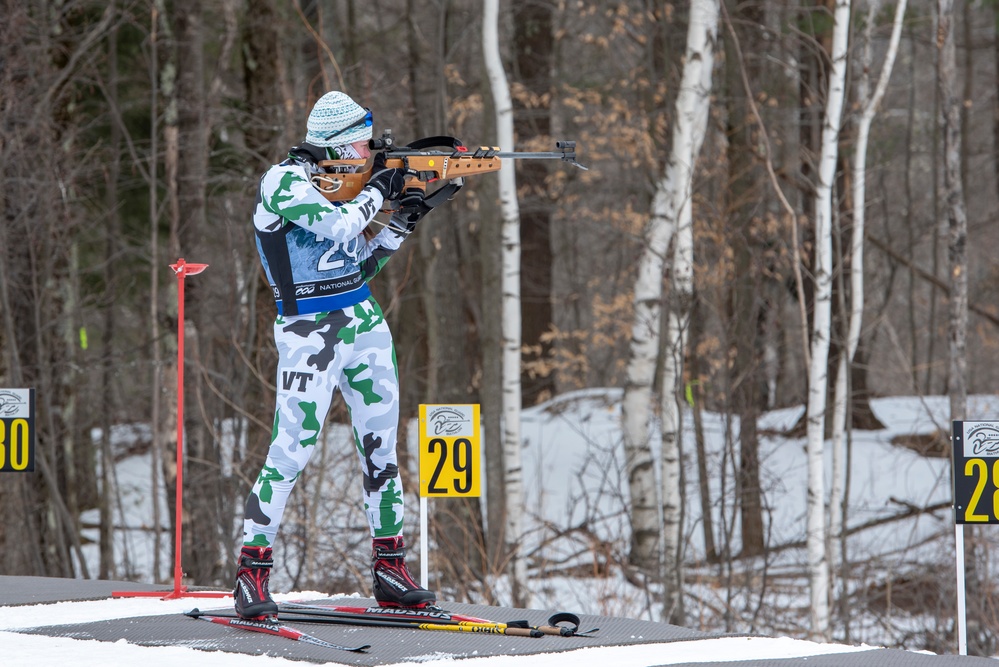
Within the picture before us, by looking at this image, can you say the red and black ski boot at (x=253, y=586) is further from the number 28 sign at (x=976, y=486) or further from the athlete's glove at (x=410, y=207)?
the number 28 sign at (x=976, y=486)

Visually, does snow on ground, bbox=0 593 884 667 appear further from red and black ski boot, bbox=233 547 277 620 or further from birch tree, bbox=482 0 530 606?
birch tree, bbox=482 0 530 606

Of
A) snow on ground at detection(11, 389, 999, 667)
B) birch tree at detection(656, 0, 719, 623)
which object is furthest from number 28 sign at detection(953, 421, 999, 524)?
birch tree at detection(656, 0, 719, 623)

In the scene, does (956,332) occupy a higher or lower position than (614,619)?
higher

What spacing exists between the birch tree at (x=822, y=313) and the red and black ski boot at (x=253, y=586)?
4.80m

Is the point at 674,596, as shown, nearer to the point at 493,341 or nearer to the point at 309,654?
the point at 493,341

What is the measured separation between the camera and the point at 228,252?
29.6 feet

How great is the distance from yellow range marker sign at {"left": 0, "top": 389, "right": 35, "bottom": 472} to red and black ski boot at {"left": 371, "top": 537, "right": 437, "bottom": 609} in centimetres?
200

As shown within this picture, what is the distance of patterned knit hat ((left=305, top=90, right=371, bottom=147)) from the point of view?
4.28 metres

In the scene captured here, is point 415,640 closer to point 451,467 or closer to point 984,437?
point 451,467

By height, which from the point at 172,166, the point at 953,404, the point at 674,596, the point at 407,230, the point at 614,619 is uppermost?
the point at 172,166

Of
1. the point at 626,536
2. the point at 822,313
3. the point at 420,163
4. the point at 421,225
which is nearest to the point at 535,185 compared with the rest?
the point at 421,225

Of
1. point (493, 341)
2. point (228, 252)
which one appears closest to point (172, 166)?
point (228, 252)

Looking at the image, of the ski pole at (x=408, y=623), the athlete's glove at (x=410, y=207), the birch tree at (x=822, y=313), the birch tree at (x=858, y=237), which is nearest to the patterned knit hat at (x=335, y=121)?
the athlete's glove at (x=410, y=207)

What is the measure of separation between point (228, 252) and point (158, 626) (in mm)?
5046
